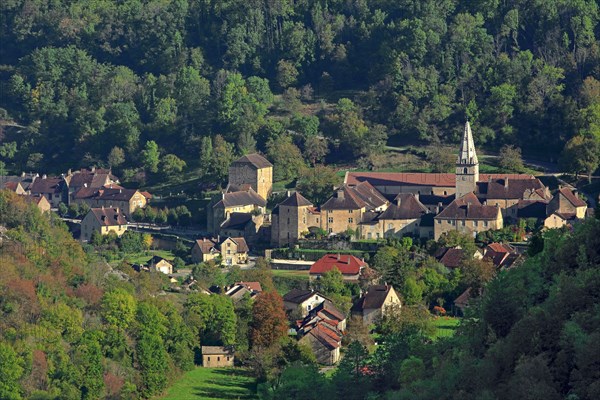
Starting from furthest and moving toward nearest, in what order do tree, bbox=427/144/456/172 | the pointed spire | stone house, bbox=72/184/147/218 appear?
stone house, bbox=72/184/147/218
tree, bbox=427/144/456/172
the pointed spire

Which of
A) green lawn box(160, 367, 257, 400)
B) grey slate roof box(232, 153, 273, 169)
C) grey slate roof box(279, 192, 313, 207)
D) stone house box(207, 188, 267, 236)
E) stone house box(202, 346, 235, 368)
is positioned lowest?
green lawn box(160, 367, 257, 400)

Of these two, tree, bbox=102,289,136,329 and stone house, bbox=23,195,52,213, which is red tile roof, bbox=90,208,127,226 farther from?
tree, bbox=102,289,136,329

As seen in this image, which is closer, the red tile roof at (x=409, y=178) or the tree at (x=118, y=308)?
the tree at (x=118, y=308)

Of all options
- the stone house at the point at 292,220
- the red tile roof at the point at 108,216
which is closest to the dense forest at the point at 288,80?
the red tile roof at the point at 108,216

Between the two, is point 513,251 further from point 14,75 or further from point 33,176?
point 14,75

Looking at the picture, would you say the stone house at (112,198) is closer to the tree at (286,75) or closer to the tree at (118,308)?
the tree at (286,75)

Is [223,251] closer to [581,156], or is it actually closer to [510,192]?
[510,192]

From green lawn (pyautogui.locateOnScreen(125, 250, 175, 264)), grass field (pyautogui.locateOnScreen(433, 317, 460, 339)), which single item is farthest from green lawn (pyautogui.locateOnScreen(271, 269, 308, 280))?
grass field (pyautogui.locateOnScreen(433, 317, 460, 339))
